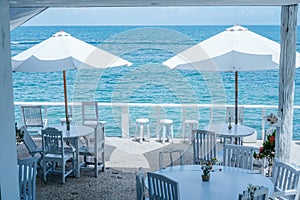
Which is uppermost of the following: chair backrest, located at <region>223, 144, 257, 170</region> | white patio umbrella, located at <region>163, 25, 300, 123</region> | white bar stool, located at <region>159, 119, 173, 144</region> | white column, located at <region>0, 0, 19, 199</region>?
white patio umbrella, located at <region>163, 25, 300, 123</region>

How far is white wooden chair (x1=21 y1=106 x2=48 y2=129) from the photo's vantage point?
27.2 ft

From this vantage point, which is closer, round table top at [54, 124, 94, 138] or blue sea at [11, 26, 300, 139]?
round table top at [54, 124, 94, 138]

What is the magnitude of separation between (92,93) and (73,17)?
15.8 metres

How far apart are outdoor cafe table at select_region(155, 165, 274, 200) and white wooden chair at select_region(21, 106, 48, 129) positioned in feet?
14.8

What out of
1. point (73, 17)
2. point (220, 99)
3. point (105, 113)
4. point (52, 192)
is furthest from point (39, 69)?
point (73, 17)

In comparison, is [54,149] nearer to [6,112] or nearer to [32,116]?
[32,116]

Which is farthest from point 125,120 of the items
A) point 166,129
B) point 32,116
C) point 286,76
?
point 286,76

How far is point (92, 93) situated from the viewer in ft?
78.3

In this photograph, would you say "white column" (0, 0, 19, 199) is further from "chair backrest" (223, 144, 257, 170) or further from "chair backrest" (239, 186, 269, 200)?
"chair backrest" (223, 144, 257, 170)

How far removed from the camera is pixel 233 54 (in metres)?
6.32

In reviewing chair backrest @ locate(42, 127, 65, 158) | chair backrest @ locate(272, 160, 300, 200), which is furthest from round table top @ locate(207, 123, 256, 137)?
chair backrest @ locate(42, 127, 65, 158)

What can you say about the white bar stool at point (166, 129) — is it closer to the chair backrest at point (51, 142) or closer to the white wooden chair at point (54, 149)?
the white wooden chair at point (54, 149)

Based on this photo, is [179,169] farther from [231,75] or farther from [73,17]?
[73,17]

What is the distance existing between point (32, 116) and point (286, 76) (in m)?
5.42
